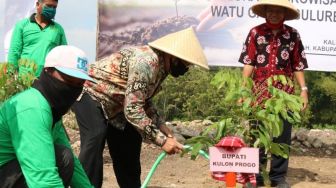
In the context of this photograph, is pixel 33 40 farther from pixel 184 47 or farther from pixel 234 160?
pixel 234 160

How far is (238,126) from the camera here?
348 cm

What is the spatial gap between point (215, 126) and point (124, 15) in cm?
422

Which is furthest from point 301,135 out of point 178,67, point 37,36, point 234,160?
point 234,160

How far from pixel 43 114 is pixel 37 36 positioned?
2927 millimetres

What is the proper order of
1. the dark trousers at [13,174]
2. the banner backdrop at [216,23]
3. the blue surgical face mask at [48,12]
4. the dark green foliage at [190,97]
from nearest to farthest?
the dark trousers at [13,174] < the blue surgical face mask at [48,12] < the banner backdrop at [216,23] < the dark green foliage at [190,97]

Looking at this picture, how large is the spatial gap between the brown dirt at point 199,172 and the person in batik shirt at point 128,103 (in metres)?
1.36

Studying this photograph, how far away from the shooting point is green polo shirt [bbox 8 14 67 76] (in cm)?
568

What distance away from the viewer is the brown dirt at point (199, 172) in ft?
20.3

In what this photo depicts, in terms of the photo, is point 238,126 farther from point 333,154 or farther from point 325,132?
point 325,132

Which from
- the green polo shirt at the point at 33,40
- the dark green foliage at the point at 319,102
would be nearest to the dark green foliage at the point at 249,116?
the green polo shirt at the point at 33,40

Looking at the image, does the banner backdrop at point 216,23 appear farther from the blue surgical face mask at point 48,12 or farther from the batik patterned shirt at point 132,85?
the batik patterned shirt at point 132,85

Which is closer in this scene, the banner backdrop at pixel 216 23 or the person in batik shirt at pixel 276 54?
the person in batik shirt at pixel 276 54

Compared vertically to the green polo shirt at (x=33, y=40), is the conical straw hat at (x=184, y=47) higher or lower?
higher

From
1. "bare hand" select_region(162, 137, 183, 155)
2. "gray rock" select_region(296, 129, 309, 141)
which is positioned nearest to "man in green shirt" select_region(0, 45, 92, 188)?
"bare hand" select_region(162, 137, 183, 155)
